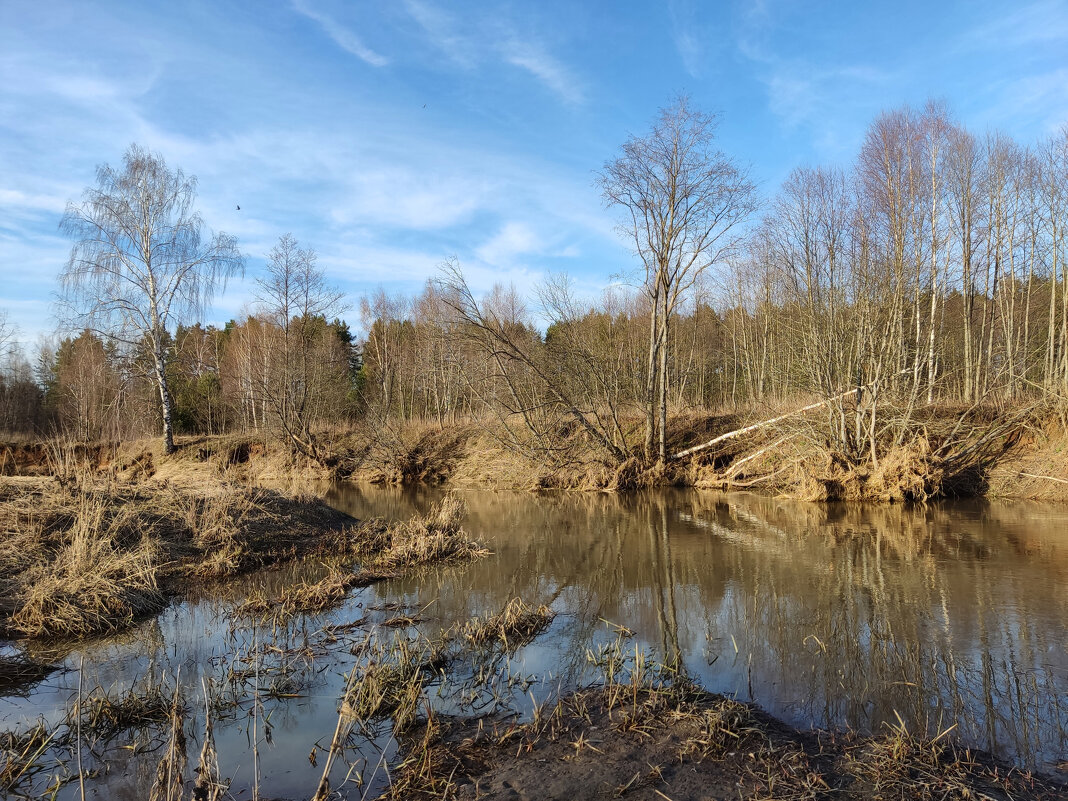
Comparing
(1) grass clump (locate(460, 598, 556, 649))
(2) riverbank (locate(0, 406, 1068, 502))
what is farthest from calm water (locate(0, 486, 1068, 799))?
(2) riverbank (locate(0, 406, 1068, 502))

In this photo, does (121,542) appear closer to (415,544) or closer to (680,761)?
(415,544)

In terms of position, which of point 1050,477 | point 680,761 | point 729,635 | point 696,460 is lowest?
point 729,635

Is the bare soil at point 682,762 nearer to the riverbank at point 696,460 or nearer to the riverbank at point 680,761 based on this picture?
the riverbank at point 680,761

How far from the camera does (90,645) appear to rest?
6.43 meters

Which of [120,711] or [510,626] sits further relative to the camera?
[510,626]

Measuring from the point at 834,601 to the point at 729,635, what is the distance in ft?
6.26

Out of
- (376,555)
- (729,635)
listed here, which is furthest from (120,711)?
(376,555)

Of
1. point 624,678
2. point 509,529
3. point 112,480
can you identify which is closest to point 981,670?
point 624,678

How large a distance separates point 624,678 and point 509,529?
8419mm

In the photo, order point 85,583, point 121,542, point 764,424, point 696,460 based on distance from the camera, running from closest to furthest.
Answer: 1. point 85,583
2. point 121,542
3. point 764,424
4. point 696,460

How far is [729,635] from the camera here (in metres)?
6.36

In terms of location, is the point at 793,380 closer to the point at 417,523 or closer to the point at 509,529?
the point at 509,529

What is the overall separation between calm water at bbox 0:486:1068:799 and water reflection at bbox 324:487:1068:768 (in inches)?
1.1

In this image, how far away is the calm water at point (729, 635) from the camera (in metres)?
4.41
